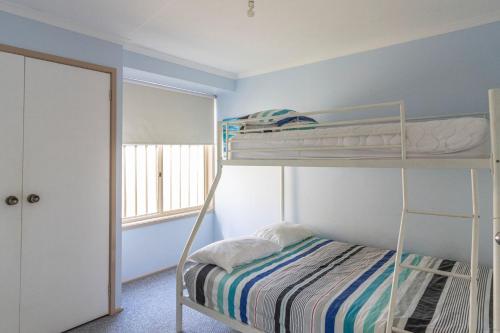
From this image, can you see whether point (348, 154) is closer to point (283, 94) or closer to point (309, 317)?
point (309, 317)

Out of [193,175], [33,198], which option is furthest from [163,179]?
[33,198]

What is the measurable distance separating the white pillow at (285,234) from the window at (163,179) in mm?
1317

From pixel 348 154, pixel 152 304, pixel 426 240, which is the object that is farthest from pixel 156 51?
pixel 426 240

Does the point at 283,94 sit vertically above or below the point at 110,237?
above

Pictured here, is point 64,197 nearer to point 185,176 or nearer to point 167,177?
point 167,177

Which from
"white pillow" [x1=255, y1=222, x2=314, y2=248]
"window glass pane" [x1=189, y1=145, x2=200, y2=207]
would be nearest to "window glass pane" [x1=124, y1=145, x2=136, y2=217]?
"window glass pane" [x1=189, y1=145, x2=200, y2=207]

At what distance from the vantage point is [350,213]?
2.99 metres

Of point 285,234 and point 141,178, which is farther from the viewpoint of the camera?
point 141,178

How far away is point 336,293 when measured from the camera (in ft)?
6.04

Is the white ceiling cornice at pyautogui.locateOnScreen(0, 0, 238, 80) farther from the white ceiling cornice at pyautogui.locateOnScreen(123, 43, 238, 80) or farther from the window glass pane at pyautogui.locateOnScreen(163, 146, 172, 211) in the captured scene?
the window glass pane at pyautogui.locateOnScreen(163, 146, 172, 211)

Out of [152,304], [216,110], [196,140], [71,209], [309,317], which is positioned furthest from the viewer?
[216,110]

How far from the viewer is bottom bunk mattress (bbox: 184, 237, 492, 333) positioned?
159cm

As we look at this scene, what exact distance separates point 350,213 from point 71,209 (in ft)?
8.01

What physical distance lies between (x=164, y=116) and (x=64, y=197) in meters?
1.45
